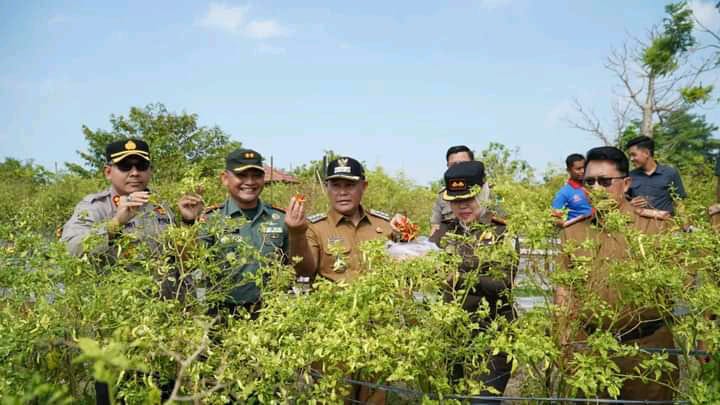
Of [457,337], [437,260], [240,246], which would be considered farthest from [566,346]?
[240,246]

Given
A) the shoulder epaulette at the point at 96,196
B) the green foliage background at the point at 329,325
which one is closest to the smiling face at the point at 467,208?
the green foliage background at the point at 329,325

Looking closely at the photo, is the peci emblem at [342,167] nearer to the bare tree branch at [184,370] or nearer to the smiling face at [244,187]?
the smiling face at [244,187]

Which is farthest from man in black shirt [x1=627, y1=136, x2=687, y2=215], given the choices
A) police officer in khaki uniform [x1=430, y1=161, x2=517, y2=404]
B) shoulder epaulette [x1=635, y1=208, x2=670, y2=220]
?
police officer in khaki uniform [x1=430, y1=161, x2=517, y2=404]

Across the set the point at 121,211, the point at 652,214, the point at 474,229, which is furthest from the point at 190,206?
the point at 652,214

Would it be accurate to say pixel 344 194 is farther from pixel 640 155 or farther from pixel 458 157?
pixel 640 155

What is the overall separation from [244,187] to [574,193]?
10.9 feet

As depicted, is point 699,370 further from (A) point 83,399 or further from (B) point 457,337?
(A) point 83,399

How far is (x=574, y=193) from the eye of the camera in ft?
17.1

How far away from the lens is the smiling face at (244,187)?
3.23m

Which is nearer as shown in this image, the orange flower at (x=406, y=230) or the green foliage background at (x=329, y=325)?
the green foliage background at (x=329, y=325)

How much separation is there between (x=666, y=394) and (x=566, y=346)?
2.78 feet

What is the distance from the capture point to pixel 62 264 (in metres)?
1.97

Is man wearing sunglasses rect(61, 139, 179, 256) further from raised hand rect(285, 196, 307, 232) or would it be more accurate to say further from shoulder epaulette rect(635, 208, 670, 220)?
shoulder epaulette rect(635, 208, 670, 220)

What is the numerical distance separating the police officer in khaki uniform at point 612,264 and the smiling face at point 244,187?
174 centimetres
